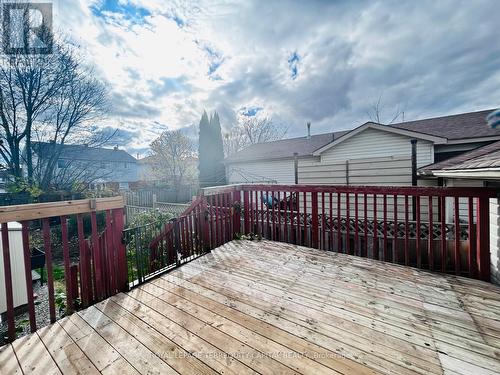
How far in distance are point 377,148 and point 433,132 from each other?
251 centimetres

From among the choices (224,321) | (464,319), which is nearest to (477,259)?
(464,319)

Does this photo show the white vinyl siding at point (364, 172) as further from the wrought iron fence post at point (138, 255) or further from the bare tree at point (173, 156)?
the bare tree at point (173, 156)

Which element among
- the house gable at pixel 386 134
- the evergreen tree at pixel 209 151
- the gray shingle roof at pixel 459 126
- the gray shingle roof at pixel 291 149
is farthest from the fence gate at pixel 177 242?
the evergreen tree at pixel 209 151

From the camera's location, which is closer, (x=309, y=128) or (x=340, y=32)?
(x=340, y=32)

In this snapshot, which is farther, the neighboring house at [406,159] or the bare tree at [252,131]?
the bare tree at [252,131]

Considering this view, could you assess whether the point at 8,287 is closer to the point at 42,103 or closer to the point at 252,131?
the point at 42,103

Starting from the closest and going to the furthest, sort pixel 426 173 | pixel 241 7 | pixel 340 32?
pixel 241 7 < pixel 426 173 < pixel 340 32

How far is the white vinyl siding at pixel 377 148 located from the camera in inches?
296

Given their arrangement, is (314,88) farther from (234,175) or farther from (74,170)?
(74,170)

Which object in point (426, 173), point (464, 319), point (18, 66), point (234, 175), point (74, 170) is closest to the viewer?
point (464, 319)

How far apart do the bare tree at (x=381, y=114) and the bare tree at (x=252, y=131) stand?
8.97 metres

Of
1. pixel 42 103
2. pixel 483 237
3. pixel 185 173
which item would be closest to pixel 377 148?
pixel 483 237

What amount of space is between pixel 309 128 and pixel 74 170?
14.5 meters

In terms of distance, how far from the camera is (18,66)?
8375mm
